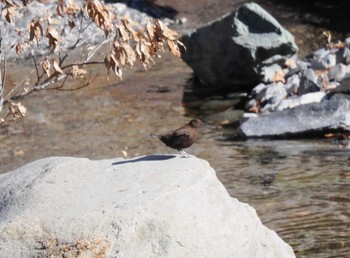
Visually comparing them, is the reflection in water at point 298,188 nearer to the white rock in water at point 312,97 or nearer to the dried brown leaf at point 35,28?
the white rock in water at point 312,97

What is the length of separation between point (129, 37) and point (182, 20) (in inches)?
608

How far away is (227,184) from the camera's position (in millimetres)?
8938

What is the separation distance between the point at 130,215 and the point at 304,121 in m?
6.24

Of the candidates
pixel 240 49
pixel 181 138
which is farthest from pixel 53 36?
pixel 240 49

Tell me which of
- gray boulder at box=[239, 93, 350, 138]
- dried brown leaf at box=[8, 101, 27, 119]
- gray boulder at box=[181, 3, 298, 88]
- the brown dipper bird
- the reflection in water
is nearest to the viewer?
dried brown leaf at box=[8, 101, 27, 119]

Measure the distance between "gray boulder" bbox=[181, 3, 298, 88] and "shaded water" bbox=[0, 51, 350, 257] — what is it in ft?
1.48

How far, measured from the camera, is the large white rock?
471 cm

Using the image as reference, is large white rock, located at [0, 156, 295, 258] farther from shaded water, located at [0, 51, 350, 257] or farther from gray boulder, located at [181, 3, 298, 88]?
gray boulder, located at [181, 3, 298, 88]

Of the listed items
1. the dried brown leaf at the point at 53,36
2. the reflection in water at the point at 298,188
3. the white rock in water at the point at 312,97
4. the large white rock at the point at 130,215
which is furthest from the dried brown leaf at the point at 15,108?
the white rock in water at the point at 312,97

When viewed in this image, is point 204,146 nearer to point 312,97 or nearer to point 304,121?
point 304,121

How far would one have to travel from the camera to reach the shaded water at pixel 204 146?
7.66 m

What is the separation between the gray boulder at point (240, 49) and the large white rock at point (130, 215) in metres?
8.22

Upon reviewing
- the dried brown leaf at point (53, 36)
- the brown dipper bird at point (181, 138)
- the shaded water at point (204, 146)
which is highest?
the dried brown leaf at point (53, 36)

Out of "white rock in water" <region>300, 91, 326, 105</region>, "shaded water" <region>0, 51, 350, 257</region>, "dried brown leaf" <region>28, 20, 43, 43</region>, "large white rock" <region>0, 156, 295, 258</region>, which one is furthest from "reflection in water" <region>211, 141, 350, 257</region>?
"dried brown leaf" <region>28, 20, 43, 43</region>
